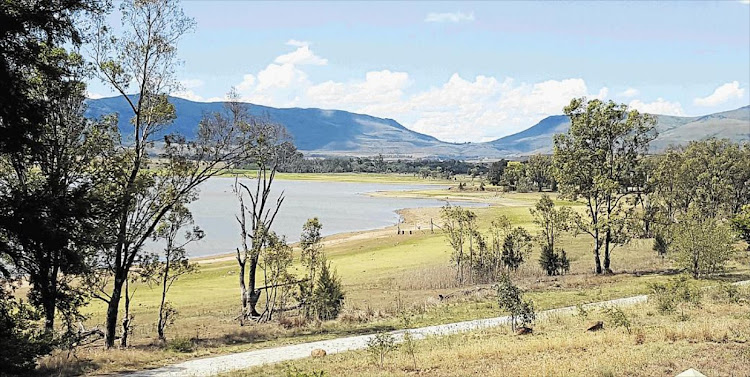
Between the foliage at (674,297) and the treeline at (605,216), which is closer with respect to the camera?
the foliage at (674,297)

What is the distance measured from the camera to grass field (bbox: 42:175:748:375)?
2156 cm

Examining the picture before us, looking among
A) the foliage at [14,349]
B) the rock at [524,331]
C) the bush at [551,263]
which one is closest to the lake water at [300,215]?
the bush at [551,263]

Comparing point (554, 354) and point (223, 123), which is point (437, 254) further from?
point (554, 354)

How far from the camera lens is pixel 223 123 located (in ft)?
86.0

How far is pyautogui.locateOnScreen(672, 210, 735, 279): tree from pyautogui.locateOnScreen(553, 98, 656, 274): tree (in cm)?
427

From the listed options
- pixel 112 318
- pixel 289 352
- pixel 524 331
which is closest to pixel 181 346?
pixel 112 318

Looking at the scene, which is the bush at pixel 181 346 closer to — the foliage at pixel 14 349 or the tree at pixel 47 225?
the tree at pixel 47 225

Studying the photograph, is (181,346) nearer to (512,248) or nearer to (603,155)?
(512,248)

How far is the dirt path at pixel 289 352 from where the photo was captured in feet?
55.2

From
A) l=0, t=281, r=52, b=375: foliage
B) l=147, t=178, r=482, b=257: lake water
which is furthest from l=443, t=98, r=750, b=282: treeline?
l=147, t=178, r=482, b=257: lake water

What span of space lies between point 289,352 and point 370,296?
1637cm

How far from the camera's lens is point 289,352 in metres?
19.5

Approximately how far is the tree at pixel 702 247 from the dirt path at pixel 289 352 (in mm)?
9798

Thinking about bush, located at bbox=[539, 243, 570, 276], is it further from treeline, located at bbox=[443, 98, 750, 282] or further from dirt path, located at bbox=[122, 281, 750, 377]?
dirt path, located at bbox=[122, 281, 750, 377]
